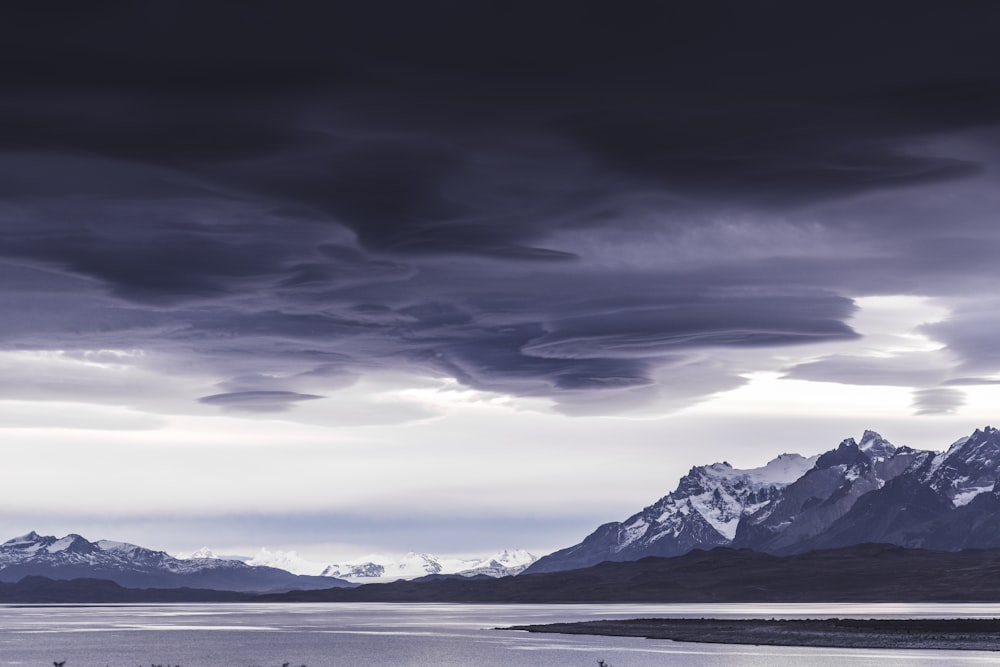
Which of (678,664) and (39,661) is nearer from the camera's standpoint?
(678,664)

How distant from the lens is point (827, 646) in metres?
189

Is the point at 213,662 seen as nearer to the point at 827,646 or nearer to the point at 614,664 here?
the point at 614,664

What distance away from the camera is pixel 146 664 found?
184125mm

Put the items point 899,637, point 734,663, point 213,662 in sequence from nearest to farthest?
point 734,663 → point 213,662 → point 899,637

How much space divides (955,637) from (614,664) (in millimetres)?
56818

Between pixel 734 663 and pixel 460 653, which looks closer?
pixel 734 663

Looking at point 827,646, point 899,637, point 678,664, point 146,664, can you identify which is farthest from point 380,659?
point 899,637

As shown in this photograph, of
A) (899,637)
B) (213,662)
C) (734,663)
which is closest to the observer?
(734,663)

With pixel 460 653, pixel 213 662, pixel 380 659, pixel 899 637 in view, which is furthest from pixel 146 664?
pixel 899 637

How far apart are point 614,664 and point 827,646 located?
37.6 metres

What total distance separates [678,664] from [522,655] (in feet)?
103

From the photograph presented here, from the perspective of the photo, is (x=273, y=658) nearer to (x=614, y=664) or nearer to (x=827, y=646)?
(x=614, y=664)

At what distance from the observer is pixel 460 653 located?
200 meters

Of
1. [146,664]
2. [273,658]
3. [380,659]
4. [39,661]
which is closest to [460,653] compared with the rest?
[380,659]
